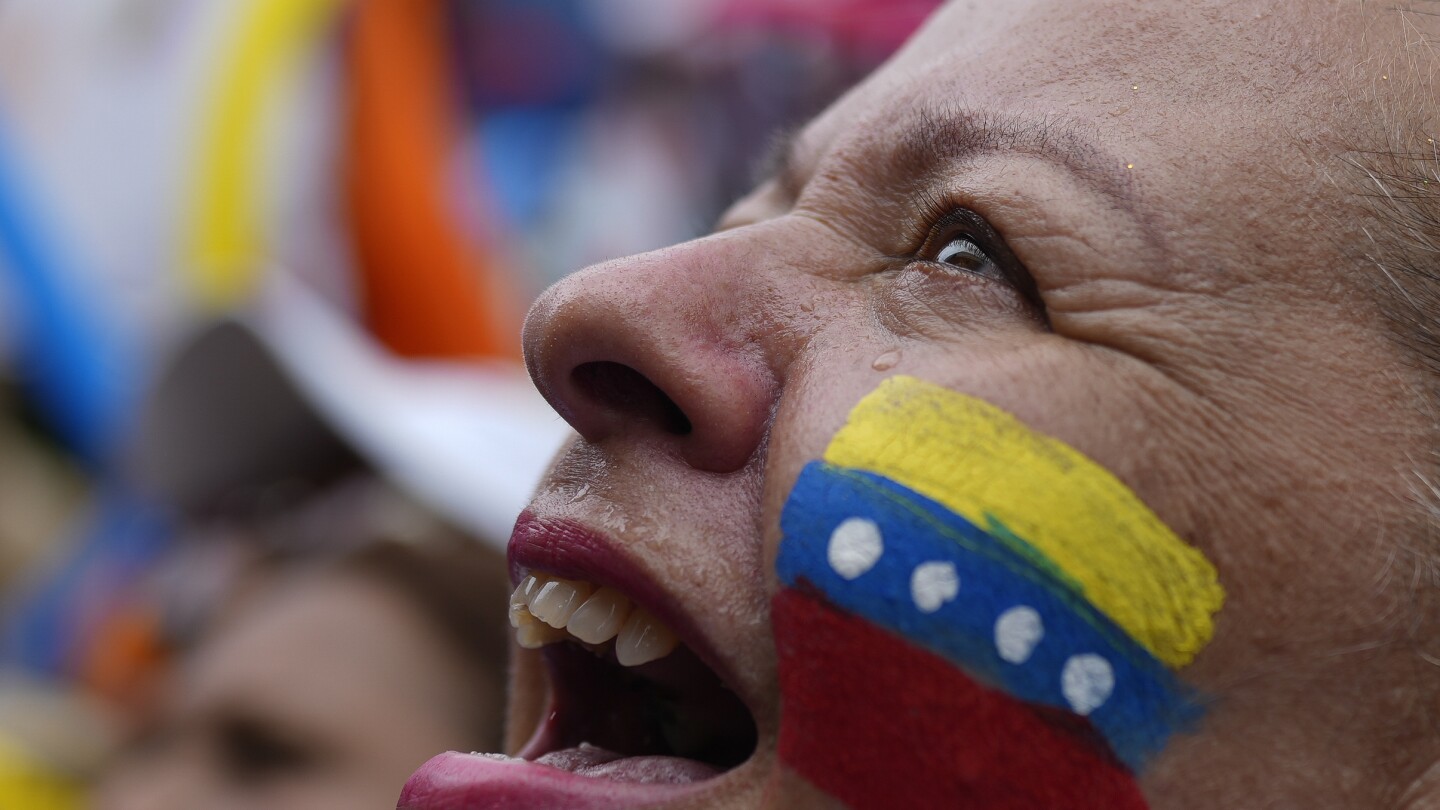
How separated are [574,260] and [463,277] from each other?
1.29 m

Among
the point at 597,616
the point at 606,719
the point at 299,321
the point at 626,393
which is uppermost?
the point at 626,393

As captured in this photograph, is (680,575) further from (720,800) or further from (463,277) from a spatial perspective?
(463,277)

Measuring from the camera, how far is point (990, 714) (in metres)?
0.87

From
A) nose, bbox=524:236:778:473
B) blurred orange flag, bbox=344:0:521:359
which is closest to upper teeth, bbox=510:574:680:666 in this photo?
nose, bbox=524:236:778:473

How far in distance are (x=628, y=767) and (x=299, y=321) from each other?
6.73ft

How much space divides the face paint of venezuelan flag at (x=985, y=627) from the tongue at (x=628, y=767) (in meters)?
0.10

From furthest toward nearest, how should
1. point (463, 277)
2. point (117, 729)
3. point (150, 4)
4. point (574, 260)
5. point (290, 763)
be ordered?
1. point (574, 260)
2. point (150, 4)
3. point (463, 277)
4. point (117, 729)
5. point (290, 763)

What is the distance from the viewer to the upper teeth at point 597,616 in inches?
39.0

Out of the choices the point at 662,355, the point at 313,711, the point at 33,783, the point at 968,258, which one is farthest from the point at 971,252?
the point at 33,783

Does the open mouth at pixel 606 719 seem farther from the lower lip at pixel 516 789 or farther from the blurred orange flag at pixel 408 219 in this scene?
the blurred orange flag at pixel 408 219

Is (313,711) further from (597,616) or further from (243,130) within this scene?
(243,130)

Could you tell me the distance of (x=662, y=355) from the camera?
3.19ft

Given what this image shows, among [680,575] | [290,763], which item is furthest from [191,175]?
[680,575]

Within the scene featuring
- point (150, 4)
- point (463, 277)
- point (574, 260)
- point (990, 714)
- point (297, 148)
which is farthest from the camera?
point (574, 260)
